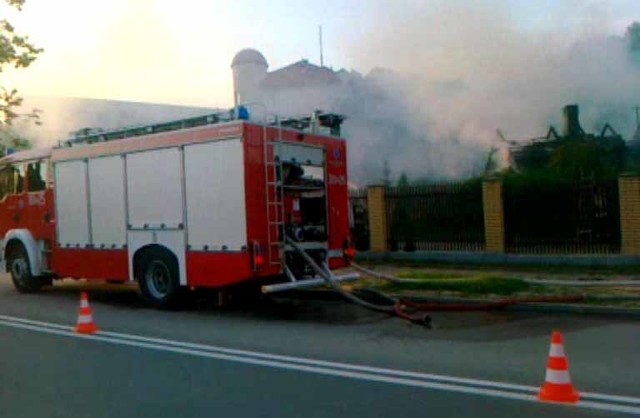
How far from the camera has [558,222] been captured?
643 inches

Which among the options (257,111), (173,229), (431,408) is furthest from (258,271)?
(431,408)

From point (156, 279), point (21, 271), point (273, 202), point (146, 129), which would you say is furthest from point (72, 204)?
point (273, 202)

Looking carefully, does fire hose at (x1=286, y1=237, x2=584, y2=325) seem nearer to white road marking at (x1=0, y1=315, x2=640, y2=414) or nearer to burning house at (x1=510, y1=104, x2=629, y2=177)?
white road marking at (x1=0, y1=315, x2=640, y2=414)

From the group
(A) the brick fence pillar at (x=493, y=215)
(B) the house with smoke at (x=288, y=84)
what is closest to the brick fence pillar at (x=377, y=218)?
(A) the brick fence pillar at (x=493, y=215)

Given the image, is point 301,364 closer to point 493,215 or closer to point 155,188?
point 155,188

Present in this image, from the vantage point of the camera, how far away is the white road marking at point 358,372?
5688 mm

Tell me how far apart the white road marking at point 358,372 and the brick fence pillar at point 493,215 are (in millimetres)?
9803

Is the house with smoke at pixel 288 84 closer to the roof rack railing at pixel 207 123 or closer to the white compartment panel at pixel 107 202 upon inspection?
the roof rack railing at pixel 207 123

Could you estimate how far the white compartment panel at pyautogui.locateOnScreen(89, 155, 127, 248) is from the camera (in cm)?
1228

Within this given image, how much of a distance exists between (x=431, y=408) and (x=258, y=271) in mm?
5194

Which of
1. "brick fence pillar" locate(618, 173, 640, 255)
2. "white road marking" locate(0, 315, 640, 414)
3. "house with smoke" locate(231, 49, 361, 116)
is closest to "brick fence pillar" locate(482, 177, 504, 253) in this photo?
"brick fence pillar" locate(618, 173, 640, 255)

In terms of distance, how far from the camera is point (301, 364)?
288 inches

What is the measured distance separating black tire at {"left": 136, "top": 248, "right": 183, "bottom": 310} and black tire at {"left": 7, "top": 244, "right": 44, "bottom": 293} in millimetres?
3389

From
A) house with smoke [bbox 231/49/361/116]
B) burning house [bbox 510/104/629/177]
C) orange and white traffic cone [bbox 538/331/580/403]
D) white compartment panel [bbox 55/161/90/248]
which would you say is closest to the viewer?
orange and white traffic cone [bbox 538/331/580/403]
